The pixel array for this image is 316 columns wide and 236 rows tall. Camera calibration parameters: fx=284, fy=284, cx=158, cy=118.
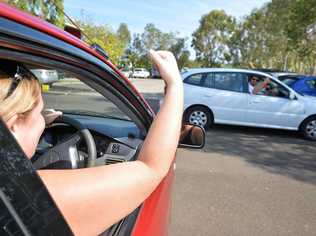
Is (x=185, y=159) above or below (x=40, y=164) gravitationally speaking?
below

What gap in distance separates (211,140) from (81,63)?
5.33 m

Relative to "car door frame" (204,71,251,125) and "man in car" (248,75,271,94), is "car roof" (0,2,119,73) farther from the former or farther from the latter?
"man in car" (248,75,271,94)

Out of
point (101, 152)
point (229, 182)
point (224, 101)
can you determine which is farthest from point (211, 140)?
point (101, 152)

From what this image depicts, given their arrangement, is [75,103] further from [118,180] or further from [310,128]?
[310,128]

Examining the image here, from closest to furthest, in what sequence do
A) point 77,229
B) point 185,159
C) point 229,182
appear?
1. point 77,229
2. point 229,182
3. point 185,159

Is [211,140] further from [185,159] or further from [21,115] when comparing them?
[21,115]

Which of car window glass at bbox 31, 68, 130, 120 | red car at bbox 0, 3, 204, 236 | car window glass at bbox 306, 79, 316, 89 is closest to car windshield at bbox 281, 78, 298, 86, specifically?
car window glass at bbox 306, 79, 316, 89

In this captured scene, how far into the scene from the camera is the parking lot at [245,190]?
296cm

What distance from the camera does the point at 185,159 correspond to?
486 cm

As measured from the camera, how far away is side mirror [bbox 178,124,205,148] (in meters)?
1.84

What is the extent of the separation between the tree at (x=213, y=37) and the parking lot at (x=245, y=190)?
3811 cm

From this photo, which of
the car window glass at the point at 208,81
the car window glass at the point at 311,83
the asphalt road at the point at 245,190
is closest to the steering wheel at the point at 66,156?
the asphalt road at the point at 245,190

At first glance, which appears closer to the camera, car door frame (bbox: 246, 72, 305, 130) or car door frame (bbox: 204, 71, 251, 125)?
car door frame (bbox: 246, 72, 305, 130)

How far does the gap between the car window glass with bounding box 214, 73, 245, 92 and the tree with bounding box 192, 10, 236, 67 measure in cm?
3614
